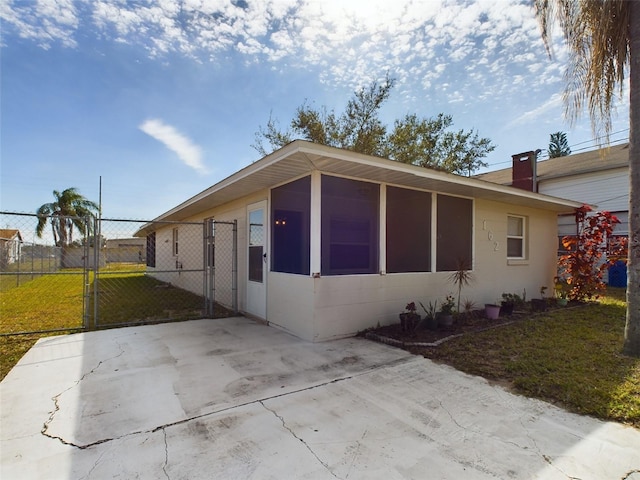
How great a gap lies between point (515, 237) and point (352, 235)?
201 inches

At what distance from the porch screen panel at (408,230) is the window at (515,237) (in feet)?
10.3

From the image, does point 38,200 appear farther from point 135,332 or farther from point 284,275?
point 284,275

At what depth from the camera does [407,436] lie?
2232 millimetres

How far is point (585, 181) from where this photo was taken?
13062 millimetres

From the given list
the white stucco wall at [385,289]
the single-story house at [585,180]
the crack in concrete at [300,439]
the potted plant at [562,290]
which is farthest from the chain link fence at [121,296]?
the single-story house at [585,180]

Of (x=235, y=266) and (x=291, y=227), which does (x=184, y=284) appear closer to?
(x=235, y=266)

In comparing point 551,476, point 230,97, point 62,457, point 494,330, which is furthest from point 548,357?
point 230,97

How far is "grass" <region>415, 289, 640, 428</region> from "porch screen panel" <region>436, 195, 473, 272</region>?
1.49m

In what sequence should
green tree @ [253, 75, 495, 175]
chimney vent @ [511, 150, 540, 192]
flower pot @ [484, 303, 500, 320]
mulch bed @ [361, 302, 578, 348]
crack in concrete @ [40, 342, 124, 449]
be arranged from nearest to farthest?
crack in concrete @ [40, 342, 124, 449] → mulch bed @ [361, 302, 578, 348] → flower pot @ [484, 303, 500, 320] → chimney vent @ [511, 150, 540, 192] → green tree @ [253, 75, 495, 175]

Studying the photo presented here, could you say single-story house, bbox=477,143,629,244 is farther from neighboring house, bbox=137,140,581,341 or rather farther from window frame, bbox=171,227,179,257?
window frame, bbox=171,227,179,257

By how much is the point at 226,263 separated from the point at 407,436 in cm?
597

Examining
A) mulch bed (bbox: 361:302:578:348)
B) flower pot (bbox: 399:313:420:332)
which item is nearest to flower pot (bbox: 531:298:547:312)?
mulch bed (bbox: 361:302:578:348)

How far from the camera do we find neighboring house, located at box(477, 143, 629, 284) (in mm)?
11945

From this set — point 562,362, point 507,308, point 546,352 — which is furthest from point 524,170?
point 562,362
